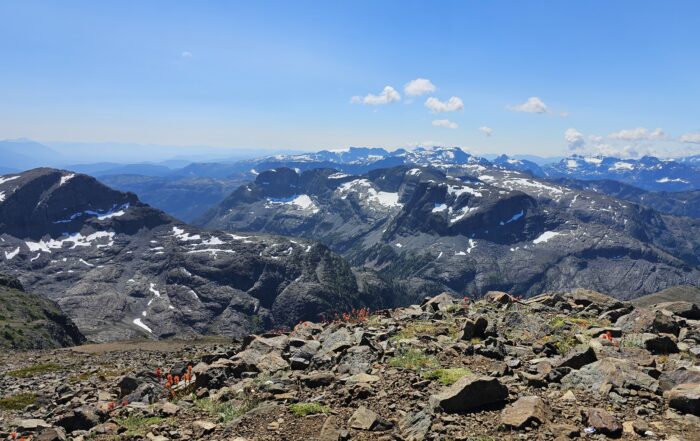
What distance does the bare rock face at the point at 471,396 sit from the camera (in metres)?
11.6

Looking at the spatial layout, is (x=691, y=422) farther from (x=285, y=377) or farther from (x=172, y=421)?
(x=172, y=421)

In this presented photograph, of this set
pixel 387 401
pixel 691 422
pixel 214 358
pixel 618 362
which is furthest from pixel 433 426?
pixel 214 358

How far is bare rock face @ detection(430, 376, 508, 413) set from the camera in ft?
37.9

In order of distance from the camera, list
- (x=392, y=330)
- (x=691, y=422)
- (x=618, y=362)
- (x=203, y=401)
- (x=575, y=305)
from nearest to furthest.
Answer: (x=691, y=422) → (x=618, y=362) → (x=203, y=401) → (x=392, y=330) → (x=575, y=305)

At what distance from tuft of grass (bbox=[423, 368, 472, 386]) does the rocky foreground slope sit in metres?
0.05

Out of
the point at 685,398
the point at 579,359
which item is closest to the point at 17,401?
the point at 579,359

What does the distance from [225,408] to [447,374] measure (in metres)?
7.10

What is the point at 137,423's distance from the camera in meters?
13.7

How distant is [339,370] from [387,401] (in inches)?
145

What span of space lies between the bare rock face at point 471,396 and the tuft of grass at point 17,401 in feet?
87.7

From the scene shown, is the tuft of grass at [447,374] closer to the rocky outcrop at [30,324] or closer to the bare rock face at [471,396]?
the bare rock face at [471,396]

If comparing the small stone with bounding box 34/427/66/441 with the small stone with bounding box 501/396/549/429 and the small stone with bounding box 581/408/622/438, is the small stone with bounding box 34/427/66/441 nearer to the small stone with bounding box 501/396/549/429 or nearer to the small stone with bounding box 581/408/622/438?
the small stone with bounding box 501/396/549/429

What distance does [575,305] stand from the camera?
26188mm

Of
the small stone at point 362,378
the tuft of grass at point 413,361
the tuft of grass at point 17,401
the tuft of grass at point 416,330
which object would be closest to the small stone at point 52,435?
the small stone at point 362,378
